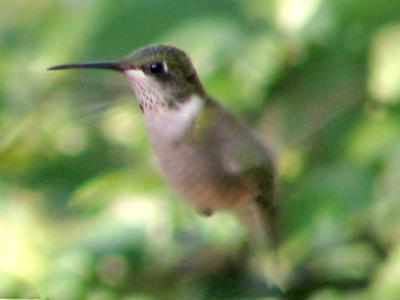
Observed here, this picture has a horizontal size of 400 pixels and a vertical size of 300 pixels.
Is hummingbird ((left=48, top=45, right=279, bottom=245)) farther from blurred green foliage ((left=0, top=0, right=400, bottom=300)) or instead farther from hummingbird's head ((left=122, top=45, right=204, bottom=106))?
blurred green foliage ((left=0, top=0, right=400, bottom=300))

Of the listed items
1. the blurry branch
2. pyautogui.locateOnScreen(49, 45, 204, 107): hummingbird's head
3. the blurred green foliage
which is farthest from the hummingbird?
the blurry branch

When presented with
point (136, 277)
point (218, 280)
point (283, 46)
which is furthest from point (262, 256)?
point (283, 46)

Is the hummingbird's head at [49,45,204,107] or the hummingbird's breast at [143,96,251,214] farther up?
the hummingbird's head at [49,45,204,107]

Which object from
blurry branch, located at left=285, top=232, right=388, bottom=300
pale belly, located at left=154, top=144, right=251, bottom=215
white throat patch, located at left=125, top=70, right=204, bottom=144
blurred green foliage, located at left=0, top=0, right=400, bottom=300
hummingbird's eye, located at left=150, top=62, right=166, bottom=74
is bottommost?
pale belly, located at left=154, top=144, right=251, bottom=215

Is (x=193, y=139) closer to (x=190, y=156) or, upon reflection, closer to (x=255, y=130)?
(x=190, y=156)

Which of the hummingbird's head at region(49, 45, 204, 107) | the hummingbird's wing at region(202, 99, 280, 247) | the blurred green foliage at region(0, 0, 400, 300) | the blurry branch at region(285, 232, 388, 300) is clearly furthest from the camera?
the blurry branch at region(285, 232, 388, 300)

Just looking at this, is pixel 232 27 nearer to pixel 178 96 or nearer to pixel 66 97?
pixel 66 97

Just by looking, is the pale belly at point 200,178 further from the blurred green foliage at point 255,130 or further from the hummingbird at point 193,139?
the blurred green foliage at point 255,130
